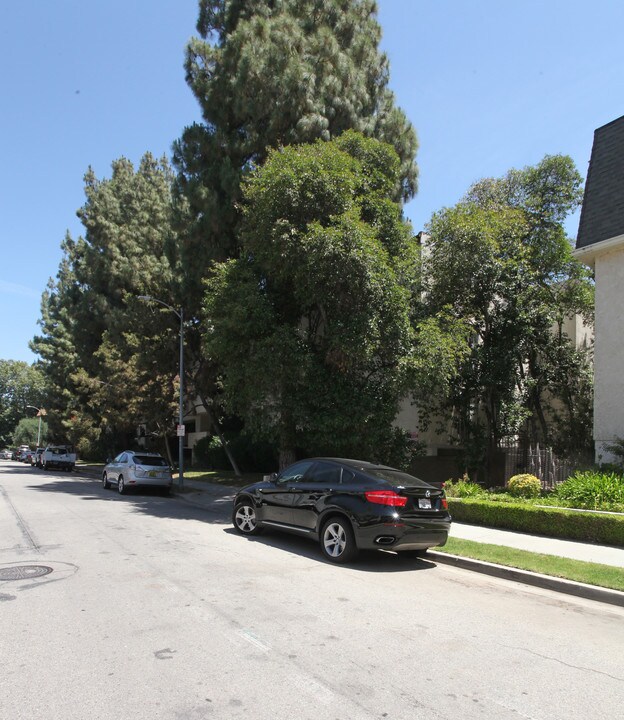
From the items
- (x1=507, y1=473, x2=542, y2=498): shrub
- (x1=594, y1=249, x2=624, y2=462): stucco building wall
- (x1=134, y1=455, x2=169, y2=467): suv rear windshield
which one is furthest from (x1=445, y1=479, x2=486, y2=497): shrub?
(x1=134, y1=455, x2=169, y2=467): suv rear windshield

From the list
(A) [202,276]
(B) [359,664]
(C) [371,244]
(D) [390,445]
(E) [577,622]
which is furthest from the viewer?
(A) [202,276]

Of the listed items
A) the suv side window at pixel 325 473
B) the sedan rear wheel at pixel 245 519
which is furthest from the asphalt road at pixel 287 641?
the sedan rear wheel at pixel 245 519

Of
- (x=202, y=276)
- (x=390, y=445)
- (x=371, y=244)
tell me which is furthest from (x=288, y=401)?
(x=202, y=276)

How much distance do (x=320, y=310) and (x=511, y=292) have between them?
7.37 meters

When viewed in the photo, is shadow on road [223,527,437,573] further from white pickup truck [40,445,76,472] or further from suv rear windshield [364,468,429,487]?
white pickup truck [40,445,76,472]

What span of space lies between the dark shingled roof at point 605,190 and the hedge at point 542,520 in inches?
313

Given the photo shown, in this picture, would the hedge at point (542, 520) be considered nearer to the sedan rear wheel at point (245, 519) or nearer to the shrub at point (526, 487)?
the shrub at point (526, 487)

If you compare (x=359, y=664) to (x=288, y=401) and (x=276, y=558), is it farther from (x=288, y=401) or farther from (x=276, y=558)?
(x=288, y=401)

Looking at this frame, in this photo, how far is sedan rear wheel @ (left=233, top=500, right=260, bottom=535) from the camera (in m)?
10.7

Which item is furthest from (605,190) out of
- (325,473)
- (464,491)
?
(325,473)

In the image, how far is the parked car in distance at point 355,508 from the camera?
Answer: 8.25 metres

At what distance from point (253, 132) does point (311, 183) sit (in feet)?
23.6

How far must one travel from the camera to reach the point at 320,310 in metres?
16.7

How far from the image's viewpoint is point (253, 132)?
2091cm
